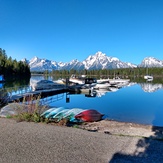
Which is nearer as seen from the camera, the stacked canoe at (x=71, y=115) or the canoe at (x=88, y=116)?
the stacked canoe at (x=71, y=115)

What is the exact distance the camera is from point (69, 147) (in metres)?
6.22

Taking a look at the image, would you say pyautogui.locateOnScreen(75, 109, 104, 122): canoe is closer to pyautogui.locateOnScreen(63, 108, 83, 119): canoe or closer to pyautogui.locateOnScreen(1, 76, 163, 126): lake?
pyautogui.locateOnScreen(63, 108, 83, 119): canoe

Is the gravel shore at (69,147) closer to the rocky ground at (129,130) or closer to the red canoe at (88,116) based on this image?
the rocky ground at (129,130)

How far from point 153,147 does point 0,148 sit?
4.49m

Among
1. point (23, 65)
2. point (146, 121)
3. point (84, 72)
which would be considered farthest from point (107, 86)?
point (84, 72)

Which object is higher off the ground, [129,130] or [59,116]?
[59,116]

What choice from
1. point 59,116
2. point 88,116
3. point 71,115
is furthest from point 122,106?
point 59,116

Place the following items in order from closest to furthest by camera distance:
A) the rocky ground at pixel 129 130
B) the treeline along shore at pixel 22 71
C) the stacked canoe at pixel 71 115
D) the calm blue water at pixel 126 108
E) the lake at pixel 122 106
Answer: the rocky ground at pixel 129 130, the stacked canoe at pixel 71 115, the calm blue water at pixel 126 108, the lake at pixel 122 106, the treeline along shore at pixel 22 71

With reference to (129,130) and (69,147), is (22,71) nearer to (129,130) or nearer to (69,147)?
(129,130)

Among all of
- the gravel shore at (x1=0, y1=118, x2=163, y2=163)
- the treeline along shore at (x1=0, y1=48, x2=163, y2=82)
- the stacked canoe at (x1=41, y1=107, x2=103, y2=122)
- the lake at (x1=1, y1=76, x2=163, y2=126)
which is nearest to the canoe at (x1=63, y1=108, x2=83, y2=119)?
the stacked canoe at (x1=41, y1=107, x2=103, y2=122)

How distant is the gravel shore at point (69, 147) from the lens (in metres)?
5.42

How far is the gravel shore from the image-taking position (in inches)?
213

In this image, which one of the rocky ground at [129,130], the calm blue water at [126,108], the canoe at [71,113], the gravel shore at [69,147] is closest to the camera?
the gravel shore at [69,147]

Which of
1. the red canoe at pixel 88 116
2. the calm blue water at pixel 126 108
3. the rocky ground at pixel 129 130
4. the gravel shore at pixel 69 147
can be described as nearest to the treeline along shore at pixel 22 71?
the calm blue water at pixel 126 108
